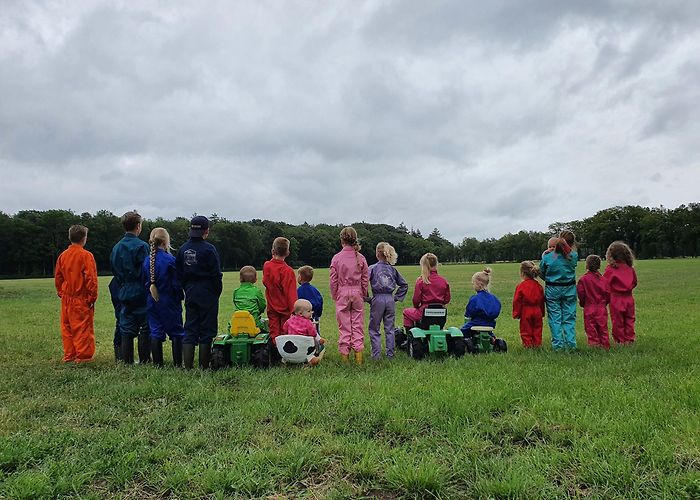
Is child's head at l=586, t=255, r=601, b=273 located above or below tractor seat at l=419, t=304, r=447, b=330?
above

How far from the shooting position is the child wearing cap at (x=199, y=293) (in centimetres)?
783

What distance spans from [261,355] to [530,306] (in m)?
5.40

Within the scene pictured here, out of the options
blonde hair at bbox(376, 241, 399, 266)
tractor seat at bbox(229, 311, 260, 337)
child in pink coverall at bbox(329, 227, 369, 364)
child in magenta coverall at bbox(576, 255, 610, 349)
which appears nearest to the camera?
tractor seat at bbox(229, 311, 260, 337)

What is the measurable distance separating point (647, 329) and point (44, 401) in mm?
12974

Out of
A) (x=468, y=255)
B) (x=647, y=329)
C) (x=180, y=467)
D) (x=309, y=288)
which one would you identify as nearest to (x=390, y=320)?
(x=309, y=288)

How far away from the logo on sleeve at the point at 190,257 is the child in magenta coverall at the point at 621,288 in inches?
317

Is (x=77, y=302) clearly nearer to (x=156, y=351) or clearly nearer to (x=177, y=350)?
(x=156, y=351)

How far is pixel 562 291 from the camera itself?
919cm

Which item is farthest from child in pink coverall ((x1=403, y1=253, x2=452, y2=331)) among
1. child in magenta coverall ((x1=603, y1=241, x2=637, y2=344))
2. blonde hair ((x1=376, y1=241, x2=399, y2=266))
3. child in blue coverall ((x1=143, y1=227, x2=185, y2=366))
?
child in blue coverall ((x1=143, y1=227, x2=185, y2=366))

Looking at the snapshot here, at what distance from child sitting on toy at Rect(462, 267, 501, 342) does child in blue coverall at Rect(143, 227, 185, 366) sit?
5.50 metres

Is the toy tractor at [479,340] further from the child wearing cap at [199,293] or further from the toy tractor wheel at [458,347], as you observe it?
the child wearing cap at [199,293]

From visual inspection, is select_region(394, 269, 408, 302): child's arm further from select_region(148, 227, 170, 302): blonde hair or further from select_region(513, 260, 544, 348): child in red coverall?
select_region(148, 227, 170, 302): blonde hair

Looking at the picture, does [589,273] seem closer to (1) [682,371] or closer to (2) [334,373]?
(1) [682,371]

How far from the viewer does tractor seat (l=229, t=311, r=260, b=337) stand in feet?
26.6
